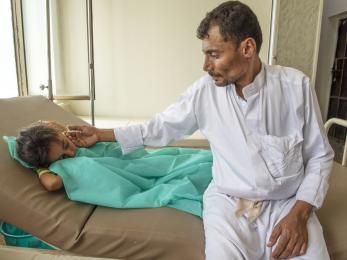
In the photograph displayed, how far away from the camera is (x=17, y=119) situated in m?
1.50

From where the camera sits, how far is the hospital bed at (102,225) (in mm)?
1020

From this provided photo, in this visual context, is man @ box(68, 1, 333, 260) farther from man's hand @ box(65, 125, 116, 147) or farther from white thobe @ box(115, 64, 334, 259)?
man's hand @ box(65, 125, 116, 147)

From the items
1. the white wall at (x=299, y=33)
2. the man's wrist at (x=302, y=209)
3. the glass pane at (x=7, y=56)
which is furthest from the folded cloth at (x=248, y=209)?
the glass pane at (x=7, y=56)

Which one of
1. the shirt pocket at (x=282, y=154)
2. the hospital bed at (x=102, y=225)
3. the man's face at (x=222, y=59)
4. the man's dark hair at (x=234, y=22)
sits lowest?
the hospital bed at (x=102, y=225)

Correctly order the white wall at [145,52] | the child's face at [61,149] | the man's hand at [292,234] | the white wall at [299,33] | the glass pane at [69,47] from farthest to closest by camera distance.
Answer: the white wall at [145,52] → the glass pane at [69,47] → the white wall at [299,33] → the child's face at [61,149] → the man's hand at [292,234]

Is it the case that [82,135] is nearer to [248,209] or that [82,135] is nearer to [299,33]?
[248,209]

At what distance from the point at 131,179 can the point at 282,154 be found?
0.65 meters

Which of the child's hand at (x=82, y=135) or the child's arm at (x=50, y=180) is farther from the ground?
the child's hand at (x=82, y=135)

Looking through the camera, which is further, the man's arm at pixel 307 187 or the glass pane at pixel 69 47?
the glass pane at pixel 69 47

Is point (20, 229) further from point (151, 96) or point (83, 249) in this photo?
point (151, 96)

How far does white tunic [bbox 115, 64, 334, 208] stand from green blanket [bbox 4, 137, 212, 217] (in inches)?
8.0

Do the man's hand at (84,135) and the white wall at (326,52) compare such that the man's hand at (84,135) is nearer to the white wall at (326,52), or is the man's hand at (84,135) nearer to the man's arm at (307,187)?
the man's arm at (307,187)

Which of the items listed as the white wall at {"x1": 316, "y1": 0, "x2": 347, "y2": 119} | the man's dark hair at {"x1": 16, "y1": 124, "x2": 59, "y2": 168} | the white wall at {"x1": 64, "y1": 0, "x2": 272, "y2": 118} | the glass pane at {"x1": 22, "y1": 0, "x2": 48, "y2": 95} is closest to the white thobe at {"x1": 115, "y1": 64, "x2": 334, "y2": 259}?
the man's dark hair at {"x1": 16, "y1": 124, "x2": 59, "y2": 168}

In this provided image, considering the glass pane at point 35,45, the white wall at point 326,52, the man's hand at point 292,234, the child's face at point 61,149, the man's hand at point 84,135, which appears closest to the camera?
the man's hand at point 292,234
